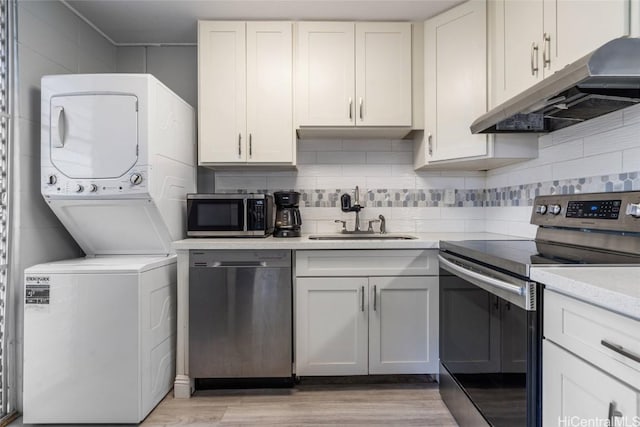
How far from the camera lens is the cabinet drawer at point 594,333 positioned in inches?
28.2

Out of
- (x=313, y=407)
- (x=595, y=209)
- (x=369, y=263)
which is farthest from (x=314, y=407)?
(x=595, y=209)

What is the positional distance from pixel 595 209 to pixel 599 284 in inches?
31.0

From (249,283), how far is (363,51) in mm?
1644

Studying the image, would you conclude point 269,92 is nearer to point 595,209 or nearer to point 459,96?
point 459,96

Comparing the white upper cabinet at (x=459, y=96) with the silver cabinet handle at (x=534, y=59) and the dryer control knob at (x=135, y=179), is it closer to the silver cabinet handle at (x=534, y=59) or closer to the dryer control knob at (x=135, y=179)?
the silver cabinet handle at (x=534, y=59)

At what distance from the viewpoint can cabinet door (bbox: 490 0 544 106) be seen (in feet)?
5.23

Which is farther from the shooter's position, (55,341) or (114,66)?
(114,66)

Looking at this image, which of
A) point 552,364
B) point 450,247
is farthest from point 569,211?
point 552,364

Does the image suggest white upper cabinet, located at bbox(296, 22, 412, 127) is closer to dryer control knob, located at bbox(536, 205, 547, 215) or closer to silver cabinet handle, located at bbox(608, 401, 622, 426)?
dryer control knob, located at bbox(536, 205, 547, 215)

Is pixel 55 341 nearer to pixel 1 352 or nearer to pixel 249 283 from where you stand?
pixel 1 352

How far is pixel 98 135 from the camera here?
1.85m

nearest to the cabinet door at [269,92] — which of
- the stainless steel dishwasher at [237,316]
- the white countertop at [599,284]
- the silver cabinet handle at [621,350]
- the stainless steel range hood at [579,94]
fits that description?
the stainless steel dishwasher at [237,316]

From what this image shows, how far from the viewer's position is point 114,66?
263cm

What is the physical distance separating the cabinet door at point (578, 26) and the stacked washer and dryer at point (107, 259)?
1951 mm
